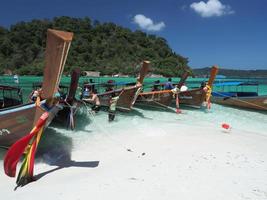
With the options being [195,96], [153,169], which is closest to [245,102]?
[195,96]

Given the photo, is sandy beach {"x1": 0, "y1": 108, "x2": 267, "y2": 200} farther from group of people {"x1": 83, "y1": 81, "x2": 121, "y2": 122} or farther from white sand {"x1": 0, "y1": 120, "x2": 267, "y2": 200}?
group of people {"x1": 83, "y1": 81, "x2": 121, "y2": 122}

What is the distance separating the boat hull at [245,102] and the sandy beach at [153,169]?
633cm

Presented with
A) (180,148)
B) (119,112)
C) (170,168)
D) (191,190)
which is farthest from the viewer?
(119,112)

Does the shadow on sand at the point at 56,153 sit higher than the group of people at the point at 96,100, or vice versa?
the group of people at the point at 96,100

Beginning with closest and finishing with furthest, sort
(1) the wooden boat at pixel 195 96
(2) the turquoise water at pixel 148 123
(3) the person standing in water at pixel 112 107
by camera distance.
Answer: (2) the turquoise water at pixel 148 123
(3) the person standing in water at pixel 112 107
(1) the wooden boat at pixel 195 96

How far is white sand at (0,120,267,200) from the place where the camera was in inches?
190

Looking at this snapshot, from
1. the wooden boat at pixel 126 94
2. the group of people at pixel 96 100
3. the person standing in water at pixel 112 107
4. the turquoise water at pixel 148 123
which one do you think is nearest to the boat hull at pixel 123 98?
the wooden boat at pixel 126 94

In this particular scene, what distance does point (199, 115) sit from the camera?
14.6m

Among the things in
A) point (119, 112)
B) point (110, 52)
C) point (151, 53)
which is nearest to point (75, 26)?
point (110, 52)

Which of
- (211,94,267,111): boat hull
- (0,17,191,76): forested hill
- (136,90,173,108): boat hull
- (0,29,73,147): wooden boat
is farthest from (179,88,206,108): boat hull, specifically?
(0,17,191,76): forested hill

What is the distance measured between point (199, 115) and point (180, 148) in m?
7.17

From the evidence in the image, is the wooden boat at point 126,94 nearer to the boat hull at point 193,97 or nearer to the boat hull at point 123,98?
the boat hull at point 123,98

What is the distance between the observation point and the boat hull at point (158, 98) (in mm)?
15117

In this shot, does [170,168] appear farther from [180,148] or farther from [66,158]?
[66,158]
